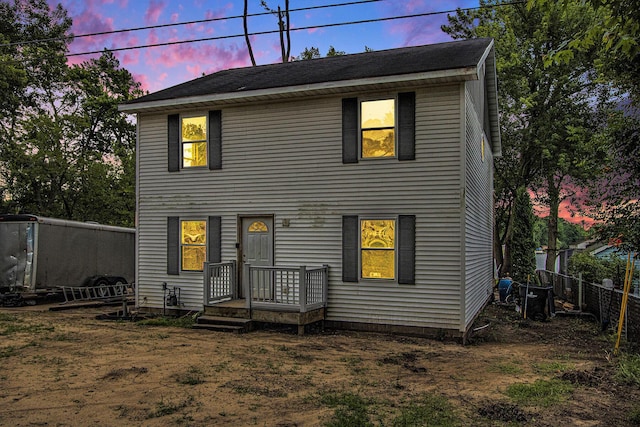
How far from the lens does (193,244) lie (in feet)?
40.5

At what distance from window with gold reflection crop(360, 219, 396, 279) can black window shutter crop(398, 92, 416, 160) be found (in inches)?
57.5

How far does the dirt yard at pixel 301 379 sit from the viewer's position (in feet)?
17.8

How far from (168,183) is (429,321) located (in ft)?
23.7

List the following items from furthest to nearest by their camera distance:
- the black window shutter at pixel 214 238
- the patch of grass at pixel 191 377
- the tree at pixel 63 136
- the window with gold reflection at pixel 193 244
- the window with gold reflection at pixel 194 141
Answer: the tree at pixel 63 136
the window with gold reflection at pixel 194 141
the window with gold reflection at pixel 193 244
the black window shutter at pixel 214 238
the patch of grass at pixel 191 377

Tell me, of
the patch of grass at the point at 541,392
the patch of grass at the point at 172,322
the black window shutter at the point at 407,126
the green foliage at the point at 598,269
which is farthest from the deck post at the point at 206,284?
the green foliage at the point at 598,269

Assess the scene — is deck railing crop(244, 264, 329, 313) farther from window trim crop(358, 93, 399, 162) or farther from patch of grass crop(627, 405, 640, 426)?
patch of grass crop(627, 405, 640, 426)

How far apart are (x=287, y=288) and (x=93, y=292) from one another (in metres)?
9.76

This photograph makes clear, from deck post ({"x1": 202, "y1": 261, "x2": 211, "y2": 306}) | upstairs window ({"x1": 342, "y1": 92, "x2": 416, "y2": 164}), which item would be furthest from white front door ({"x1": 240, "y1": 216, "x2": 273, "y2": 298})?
upstairs window ({"x1": 342, "y1": 92, "x2": 416, "y2": 164})

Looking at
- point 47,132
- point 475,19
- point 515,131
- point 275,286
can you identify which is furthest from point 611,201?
point 47,132

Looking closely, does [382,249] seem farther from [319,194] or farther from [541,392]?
[541,392]

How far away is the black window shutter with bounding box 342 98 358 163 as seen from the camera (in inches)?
424

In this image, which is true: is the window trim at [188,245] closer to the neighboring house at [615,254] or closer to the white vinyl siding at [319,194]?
the white vinyl siding at [319,194]

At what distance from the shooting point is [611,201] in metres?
9.99

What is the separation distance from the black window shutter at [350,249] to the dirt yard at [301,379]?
51.1 inches
